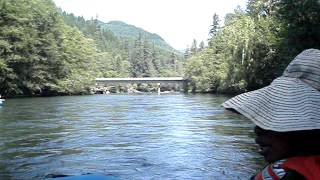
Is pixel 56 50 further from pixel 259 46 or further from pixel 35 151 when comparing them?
pixel 35 151

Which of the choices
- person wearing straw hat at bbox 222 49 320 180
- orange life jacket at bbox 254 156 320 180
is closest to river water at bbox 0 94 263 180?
person wearing straw hat at bbox 222 49 320 180

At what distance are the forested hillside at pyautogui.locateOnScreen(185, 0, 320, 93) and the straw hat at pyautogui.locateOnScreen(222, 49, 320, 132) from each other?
24.8 m

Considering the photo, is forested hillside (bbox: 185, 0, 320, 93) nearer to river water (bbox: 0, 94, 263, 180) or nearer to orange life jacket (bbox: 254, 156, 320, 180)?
river water (bbox: 0, 94, 263, 180)

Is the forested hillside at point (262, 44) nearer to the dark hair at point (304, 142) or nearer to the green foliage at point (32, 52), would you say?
the green foliage at point (32, 52)

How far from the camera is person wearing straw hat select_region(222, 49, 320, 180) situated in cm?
158

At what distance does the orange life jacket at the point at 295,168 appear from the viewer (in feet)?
4.78

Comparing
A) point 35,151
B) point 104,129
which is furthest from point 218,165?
point 104,129

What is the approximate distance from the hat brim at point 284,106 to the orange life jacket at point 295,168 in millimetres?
101

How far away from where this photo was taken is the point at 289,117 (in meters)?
1.60

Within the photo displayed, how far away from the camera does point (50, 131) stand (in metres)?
18.7

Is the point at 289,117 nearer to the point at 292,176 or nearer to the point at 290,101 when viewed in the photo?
the point at 290,101

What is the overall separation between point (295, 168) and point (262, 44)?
151 ft

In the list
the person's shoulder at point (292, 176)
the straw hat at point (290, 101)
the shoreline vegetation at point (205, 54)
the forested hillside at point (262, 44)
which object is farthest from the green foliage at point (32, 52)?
the person's shoulder at point (292, 176)

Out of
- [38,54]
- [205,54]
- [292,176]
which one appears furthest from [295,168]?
[205,54]
